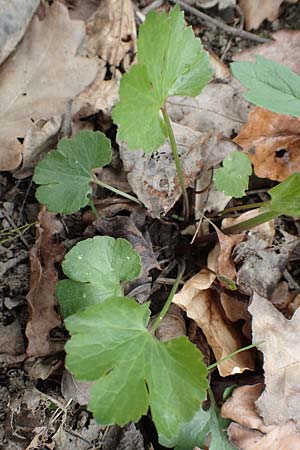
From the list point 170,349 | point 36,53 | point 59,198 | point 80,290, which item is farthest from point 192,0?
point 170,349

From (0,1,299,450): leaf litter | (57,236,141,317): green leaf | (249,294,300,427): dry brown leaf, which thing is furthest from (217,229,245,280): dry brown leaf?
(57,236,141,317): green leaf

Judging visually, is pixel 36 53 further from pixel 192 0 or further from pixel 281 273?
pixel 281 273

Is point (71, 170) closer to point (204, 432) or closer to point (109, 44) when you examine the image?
point (109, 44)

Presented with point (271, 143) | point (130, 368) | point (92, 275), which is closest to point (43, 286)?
point (92, 275)

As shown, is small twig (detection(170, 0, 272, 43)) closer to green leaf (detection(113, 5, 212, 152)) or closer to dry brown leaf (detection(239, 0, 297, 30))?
dry brown leaf (detection(239, 0, 297, 30))

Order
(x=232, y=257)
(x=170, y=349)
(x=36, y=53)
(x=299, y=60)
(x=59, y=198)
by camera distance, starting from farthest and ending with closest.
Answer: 1. (x=299, y=60)
2. (x=36, y=53)
3. (x=232, y=257)
4. (x=59, y=198)
5. (x=170, y=349)
